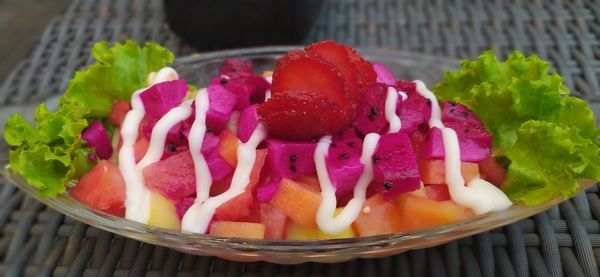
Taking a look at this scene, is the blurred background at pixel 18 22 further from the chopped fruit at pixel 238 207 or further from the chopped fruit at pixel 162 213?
the chopped fruit at pixel 238 207

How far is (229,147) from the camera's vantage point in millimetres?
1236

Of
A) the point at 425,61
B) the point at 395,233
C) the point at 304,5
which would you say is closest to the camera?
the point at 395,233

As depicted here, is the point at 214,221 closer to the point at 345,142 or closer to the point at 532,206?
the point at 345,142

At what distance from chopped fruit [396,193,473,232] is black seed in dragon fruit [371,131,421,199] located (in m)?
0.03

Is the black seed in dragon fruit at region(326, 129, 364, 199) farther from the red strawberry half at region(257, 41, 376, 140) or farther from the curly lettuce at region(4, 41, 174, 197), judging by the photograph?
the curly lettuce at region(4, 41, 174, 197)

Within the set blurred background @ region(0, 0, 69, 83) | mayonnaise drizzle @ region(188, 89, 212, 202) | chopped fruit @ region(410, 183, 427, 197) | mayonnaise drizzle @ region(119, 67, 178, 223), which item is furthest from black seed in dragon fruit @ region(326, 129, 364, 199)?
blurred background @ region(0, 0, 69, 83)

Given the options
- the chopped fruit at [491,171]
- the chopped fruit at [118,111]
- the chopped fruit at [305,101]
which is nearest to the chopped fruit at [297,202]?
the chopped fruit at [305,101]

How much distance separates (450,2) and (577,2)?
41 centimetres

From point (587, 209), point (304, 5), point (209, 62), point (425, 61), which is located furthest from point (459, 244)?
point (304, 5)

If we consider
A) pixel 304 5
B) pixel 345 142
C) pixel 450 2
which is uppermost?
pixel 345 142

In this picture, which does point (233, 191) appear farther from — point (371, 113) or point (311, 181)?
point (371, 113)

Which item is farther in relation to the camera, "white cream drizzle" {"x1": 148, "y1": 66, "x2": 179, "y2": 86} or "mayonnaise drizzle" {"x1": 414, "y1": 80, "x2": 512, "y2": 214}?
"white cream drizzle" {"x1": 148, "y1": 66, "x2": 179, "y2": 86}

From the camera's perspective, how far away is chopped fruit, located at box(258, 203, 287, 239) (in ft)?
3.69

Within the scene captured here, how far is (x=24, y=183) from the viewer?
49.8 inches
